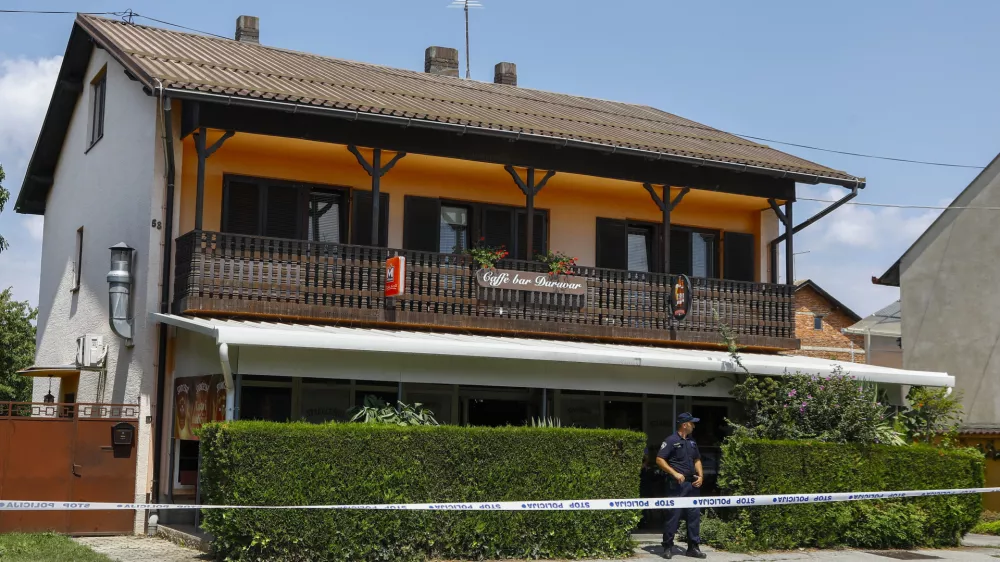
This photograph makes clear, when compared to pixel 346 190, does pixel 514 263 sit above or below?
below

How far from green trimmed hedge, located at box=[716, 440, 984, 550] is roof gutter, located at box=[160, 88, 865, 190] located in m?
5.02

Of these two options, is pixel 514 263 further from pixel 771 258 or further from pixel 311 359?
pixel 771 258

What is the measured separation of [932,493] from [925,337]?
1345cm

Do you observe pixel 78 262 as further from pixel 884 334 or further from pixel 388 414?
pixel 884 334

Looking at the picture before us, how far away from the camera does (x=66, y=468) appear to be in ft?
50.3

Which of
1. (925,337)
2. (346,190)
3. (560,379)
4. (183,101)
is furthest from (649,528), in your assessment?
(925,337)

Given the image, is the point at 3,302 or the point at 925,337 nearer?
the point at 925,337

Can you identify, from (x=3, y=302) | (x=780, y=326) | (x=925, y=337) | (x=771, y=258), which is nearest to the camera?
(x=780, y=326)

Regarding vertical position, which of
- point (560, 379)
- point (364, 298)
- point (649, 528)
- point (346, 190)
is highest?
point (346, 190)

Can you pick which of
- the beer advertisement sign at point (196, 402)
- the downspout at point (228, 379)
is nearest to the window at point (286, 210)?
the beer advertisement sign at point (196, 402)

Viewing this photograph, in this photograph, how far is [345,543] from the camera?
12.4 metres

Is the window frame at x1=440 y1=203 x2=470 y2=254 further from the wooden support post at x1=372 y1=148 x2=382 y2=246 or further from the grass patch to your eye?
the grass patch

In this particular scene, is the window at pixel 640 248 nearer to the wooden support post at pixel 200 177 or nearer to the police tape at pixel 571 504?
the police tape at pixel 571 504

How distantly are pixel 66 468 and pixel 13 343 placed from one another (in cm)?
2344
